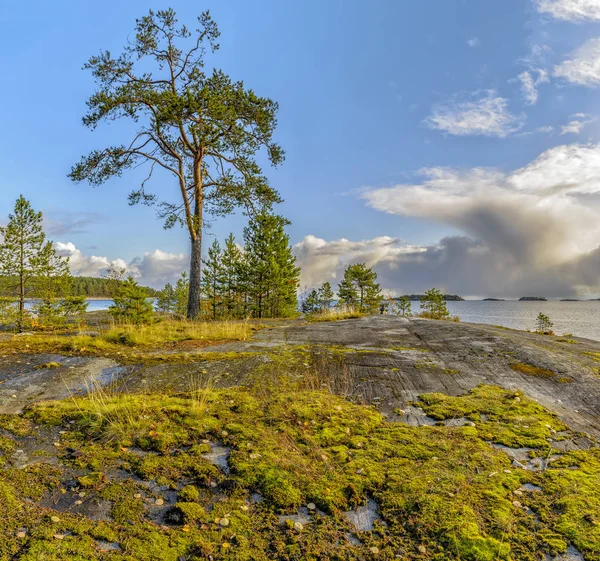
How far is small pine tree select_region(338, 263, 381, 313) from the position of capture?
4519cm

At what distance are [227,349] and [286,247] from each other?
20.8 meters

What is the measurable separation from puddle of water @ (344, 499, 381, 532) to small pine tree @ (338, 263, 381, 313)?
4269 cm

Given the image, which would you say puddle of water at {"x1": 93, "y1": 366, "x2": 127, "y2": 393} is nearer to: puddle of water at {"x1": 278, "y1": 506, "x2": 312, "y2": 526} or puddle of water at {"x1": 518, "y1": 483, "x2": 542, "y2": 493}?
puddle of water at {"x1": 278, "y1": 506, "x2": 312, "y2": 526}

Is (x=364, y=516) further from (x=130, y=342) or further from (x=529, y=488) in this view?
(x=130, y=342)

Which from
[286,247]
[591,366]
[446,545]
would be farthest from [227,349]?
[286,247]

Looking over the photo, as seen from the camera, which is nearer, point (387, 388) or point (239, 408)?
point (239, 408)

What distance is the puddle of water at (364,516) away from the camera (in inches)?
97.0

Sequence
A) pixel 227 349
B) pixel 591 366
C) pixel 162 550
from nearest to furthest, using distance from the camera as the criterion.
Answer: pixel 162 550 → pixel 591 366 → pixel 227 349

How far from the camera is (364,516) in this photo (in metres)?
2.56

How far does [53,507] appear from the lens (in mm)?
2547

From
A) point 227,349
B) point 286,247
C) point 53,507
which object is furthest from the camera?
point 286,247

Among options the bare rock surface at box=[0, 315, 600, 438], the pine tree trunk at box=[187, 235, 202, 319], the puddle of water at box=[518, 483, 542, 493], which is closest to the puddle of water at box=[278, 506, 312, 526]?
the puddle of water at box=[518, 483, 542, 493]

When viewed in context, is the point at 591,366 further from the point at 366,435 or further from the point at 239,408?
the point at 239,408

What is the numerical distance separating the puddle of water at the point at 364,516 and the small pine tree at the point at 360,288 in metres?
42.7
